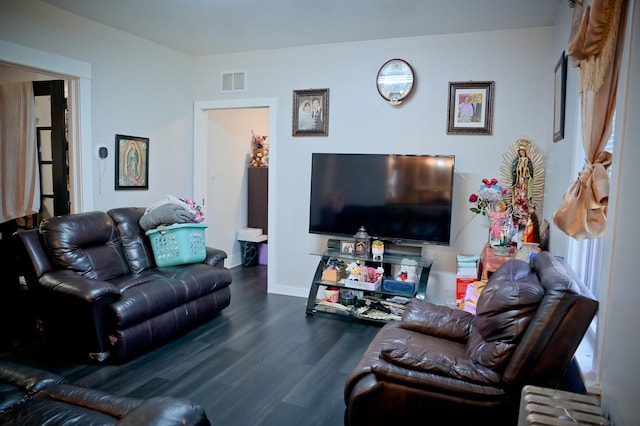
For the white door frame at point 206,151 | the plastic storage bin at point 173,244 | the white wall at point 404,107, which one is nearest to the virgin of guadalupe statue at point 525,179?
the white wall at point 404,107

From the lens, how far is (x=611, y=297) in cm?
158

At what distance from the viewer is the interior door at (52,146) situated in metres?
4.05

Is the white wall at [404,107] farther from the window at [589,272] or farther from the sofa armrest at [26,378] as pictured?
the sofa armrest at [26,378]

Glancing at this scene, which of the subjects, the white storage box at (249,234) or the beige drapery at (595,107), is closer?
the beige drapery at (595,107)

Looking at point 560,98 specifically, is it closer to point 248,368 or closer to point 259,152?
point 248,368

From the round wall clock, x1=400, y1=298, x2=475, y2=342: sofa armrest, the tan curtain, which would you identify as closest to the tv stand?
x1=400, y1=298, x2=475, y2=342: sofa armrest

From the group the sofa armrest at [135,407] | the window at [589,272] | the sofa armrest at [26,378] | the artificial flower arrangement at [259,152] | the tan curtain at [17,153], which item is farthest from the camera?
the artificial flower arrangement at [259,152]

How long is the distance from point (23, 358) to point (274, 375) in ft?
5.77

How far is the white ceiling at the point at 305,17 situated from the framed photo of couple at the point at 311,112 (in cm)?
52

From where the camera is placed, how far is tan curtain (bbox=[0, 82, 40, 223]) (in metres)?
4.41

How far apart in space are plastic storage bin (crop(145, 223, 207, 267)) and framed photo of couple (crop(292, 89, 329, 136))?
158 centimetres

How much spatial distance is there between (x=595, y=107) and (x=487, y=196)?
Result: 1857 millimetres

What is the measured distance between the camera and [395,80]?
419 cm

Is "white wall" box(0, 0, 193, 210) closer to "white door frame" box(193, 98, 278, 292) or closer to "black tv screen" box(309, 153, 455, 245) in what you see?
"white door frame" box(193, 98, 278, 292)
